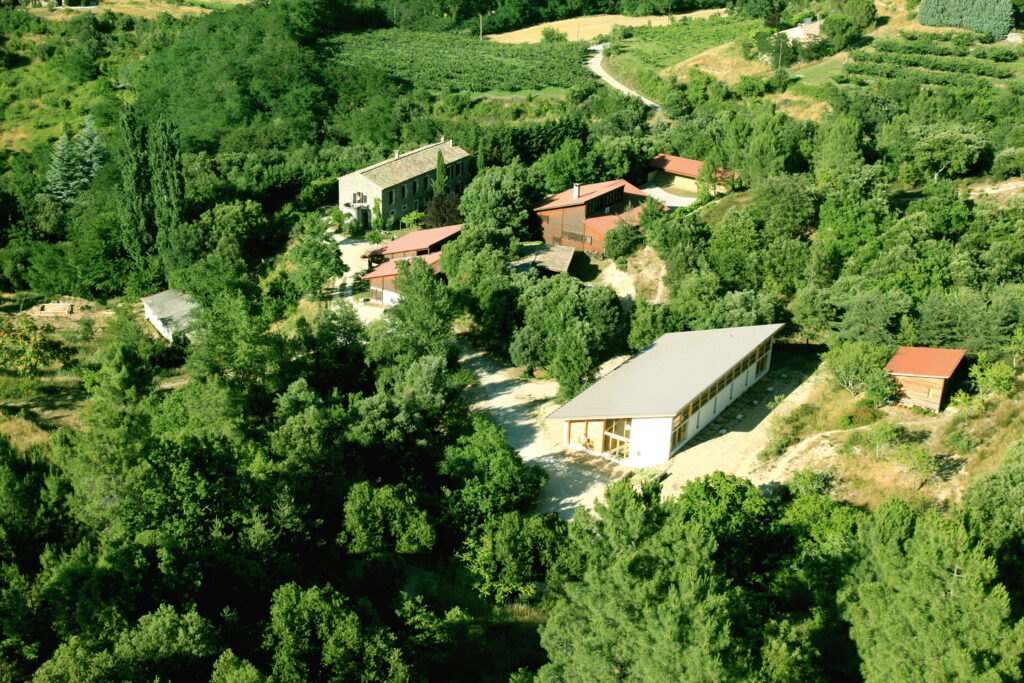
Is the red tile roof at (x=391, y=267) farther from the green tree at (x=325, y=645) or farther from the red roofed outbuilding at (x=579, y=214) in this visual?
the green tree at (x=325, y=645)

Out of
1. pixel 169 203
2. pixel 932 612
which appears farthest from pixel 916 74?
pixel 932 612

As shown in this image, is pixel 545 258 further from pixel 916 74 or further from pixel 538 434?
pixel 916 74

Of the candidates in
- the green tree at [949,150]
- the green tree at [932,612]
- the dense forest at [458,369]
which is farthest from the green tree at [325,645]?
the green tree at [949,150]

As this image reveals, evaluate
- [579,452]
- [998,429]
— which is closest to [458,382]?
[579,452]

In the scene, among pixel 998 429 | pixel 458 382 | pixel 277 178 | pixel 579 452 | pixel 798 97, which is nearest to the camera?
pixel 998 429

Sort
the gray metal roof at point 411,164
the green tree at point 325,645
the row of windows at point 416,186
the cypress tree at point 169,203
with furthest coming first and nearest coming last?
the gray metal roof at point 411,164 → the row of windows at point 416,186 → the cypress tree at point 169,203 → the green tree at point 325,645

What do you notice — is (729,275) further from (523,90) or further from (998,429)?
(523,90)

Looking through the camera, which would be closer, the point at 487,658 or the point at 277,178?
the point at 487,658
